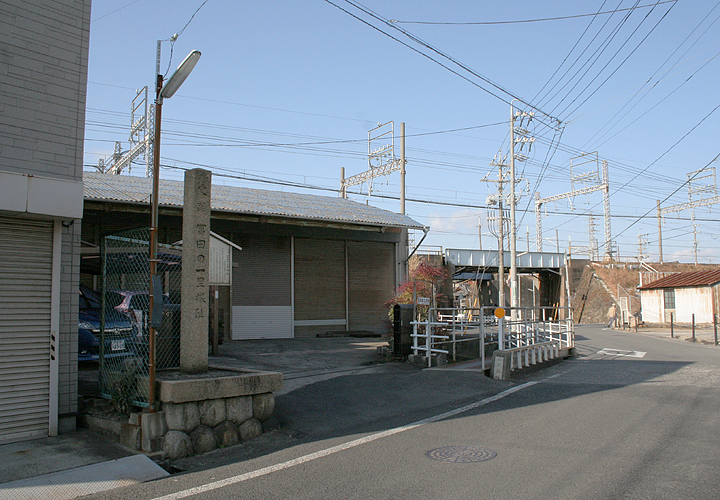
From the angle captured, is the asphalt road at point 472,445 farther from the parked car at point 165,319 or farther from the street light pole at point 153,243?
the parked car at point 165,319

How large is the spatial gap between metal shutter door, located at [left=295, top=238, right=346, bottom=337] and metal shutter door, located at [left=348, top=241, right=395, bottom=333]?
530mm

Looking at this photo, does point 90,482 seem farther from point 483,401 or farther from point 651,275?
point 651,275

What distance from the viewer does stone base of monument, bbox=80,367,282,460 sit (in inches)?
248

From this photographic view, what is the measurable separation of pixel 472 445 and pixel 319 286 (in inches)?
626

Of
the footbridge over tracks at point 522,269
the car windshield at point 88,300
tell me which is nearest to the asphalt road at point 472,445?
the car windshield at point 88,300

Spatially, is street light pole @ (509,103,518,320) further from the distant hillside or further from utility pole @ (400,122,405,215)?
the distant hillside

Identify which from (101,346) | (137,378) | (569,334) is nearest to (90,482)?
(137,378)

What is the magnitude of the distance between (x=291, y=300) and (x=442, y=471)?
52.7ft

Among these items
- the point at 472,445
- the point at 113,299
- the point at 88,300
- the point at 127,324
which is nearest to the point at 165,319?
the point at 113,299

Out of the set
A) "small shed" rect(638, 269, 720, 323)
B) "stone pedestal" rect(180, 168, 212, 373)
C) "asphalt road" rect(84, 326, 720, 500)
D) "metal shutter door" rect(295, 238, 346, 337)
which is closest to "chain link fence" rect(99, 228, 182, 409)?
"stone pedestal" rect(180, 168, 212, 373)

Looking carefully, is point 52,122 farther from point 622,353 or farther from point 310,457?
point 622,353

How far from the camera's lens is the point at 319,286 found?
21969 mm

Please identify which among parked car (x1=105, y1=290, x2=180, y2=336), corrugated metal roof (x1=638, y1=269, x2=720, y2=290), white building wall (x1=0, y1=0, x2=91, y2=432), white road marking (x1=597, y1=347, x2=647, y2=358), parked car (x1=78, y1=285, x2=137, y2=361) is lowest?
white road marking (x1=597, y1=347, x2=647, y2=358)

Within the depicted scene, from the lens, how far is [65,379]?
720cm
